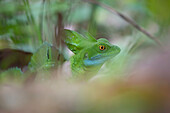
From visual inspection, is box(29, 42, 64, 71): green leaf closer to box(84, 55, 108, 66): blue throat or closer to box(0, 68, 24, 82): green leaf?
box(0, 68, 24, 82): green leaf

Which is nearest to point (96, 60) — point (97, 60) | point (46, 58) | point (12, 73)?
point (97, 60)

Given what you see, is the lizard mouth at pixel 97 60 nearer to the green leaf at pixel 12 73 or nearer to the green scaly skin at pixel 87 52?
the green scaly skin at pixel 87 52

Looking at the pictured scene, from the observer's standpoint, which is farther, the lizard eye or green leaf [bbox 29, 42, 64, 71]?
the lizard eye

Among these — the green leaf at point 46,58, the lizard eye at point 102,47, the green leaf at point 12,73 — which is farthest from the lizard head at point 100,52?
the green leaf at point 12,73

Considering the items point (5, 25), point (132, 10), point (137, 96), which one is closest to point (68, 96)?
point (137, 96)

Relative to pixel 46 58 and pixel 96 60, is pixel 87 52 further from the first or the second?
pixel 46 58

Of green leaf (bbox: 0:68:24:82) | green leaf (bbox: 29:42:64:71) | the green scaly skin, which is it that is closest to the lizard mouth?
the green scaly skin

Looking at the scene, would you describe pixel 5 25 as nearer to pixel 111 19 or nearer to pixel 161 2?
pixel 161 2

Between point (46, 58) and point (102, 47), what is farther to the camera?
point (102, 47)
